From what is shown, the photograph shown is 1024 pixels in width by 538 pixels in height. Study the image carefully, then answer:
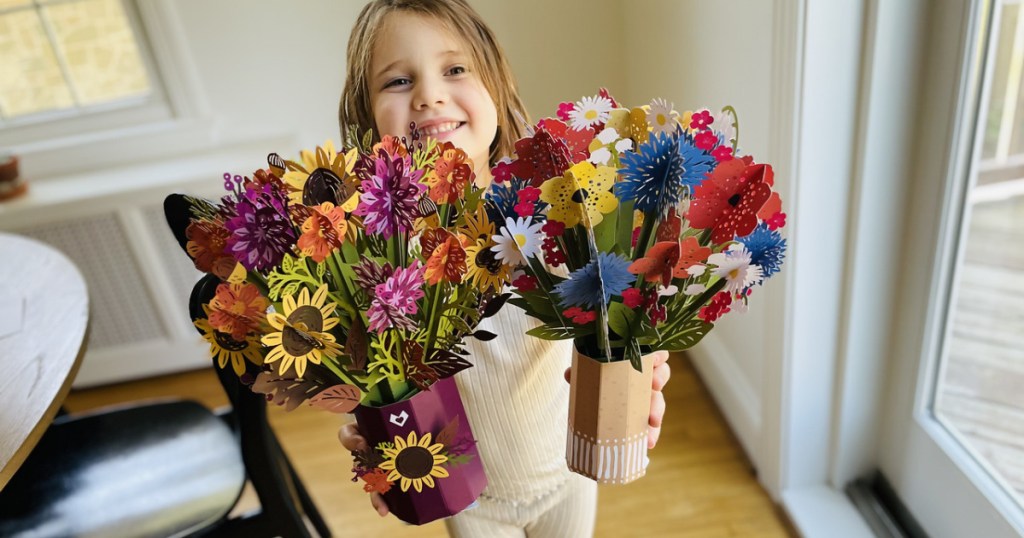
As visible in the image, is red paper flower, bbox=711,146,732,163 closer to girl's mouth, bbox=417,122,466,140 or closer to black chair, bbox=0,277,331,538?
girl's mouth, bbox=417,122,466,140

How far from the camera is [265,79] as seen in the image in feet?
5.99

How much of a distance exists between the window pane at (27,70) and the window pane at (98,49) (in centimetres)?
5

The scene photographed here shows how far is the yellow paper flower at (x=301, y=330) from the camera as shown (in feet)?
1.73

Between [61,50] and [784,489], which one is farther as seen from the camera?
[61,50]

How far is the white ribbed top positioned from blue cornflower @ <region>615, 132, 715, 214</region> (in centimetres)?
29

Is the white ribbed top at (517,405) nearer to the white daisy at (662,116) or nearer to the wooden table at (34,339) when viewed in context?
the white daisy at (662,116)

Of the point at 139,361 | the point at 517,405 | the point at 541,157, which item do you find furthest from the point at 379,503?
the point at 139,361

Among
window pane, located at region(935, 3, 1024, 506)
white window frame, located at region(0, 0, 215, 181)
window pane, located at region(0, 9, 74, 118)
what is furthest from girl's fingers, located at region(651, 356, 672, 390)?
window pane, located at region(0, 9, 74, 118)

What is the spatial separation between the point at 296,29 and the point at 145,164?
86 centimetres

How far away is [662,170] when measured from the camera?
0.51 metres

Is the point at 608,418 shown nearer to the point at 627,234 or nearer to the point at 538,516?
the point at 627,234

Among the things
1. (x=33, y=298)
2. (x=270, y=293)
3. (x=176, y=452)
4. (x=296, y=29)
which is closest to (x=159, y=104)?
(x=296, y=29)

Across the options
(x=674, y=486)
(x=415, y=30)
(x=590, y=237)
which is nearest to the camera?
(x=590, y=237)

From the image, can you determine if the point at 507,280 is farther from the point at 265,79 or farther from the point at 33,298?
the point at 265,79
